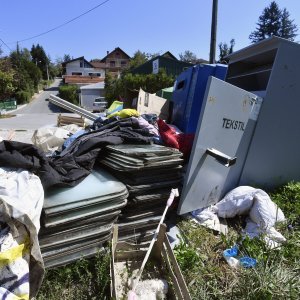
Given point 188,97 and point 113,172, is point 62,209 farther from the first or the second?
point 188,97

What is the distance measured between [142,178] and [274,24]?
5751cm

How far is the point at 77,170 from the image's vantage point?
7.30ft

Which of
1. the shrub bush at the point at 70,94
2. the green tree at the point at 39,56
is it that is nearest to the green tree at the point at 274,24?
the shrub bush at the point at 70,94

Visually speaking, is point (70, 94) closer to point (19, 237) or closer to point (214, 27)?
point (214, 27)

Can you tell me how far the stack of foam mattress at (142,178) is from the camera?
7.86ft

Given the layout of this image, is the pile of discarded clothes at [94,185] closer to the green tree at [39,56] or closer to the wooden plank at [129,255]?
the wooden plank at [129,255]

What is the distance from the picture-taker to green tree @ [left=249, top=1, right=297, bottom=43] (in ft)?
160

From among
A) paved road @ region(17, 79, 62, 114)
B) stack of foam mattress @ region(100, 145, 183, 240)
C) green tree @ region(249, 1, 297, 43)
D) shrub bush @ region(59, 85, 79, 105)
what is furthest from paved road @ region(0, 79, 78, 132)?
green tree @ region(249, 1, 297, 43)

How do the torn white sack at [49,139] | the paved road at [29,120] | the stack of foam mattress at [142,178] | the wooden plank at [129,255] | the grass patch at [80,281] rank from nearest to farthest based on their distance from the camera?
the grass patch at [80,281] < the wooden plank at [129,255] < the stack of foam mattress at [142,178] < the torn white sack at [49,139] < the paved road at [29,120]

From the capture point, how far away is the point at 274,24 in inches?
1971

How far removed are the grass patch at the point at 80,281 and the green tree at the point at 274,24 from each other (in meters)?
54.1

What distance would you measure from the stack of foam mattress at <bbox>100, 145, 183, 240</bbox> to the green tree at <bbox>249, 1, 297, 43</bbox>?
175ft

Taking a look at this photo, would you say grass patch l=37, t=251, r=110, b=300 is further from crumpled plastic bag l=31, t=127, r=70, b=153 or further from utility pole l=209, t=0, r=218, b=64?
utility pole l=209, t=0, r=218, b=64

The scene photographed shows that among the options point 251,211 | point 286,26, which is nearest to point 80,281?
point 251,211
